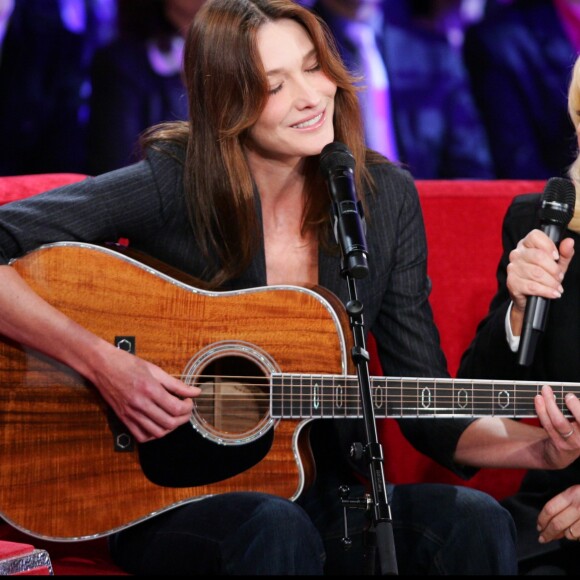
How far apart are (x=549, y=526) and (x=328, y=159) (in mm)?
994

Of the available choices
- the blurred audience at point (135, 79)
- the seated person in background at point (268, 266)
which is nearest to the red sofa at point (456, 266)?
the seated person in background at point (268, 266)

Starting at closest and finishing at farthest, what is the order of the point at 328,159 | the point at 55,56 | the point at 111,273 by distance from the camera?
the point at 328,159
the point at 111,273
the point at 55,56

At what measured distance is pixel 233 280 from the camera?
7.43 feet

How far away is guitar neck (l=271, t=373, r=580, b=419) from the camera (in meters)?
2.06

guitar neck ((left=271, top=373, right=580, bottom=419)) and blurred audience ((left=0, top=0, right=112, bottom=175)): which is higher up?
blurred audience ((left=0, top=0, right=112, bottom=175))

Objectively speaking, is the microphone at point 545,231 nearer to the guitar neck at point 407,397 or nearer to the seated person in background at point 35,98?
the guitar neck at point 407,397

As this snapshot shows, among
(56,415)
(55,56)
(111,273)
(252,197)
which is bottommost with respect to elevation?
(56,415)

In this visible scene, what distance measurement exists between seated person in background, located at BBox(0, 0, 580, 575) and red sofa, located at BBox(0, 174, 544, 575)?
0.44 metres

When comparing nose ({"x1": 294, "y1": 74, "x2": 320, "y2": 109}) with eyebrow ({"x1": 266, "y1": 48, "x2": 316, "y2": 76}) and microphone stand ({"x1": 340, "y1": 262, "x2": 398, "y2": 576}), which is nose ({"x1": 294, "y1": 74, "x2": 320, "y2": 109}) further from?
microphone stand ({"x1": 340, "y1": 262, "x2": 398, "y2": 576})

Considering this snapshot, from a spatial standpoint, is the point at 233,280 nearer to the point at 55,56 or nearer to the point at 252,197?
the point at 252,197

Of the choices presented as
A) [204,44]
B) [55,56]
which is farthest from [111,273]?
[55,56]

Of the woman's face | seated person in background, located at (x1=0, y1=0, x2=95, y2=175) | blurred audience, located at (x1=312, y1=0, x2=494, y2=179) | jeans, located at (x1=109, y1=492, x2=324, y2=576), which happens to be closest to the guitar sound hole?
jeans, located at (x1=109, y1=492, x2=324, y2=576)

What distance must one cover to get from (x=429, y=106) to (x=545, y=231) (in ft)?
7.88

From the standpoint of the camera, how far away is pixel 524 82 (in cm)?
422
